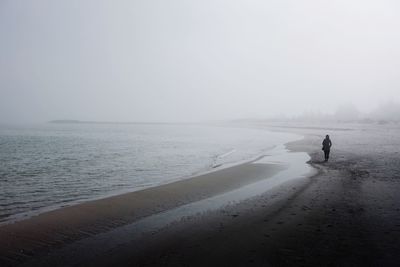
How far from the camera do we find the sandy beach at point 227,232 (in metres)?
6.69

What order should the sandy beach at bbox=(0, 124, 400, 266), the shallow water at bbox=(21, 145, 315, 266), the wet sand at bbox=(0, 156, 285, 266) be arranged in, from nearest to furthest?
the sandy beach at bbox=(0, 124, 400, 266) < the shallow water at bbox=(21, 145, 315, 266) < the wet sand at bbox=(0, 156, 285, 266)

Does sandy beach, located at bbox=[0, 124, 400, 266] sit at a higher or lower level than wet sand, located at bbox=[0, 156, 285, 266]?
higher

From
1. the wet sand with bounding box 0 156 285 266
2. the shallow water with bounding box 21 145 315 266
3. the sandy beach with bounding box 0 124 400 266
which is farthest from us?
the wet sand with bounding box 0 156 285 266

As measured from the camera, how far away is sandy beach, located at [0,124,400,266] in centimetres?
669

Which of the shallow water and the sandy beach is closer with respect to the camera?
the sandy beach

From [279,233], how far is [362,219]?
8.75 feet

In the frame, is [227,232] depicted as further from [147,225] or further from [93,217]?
[93,217]

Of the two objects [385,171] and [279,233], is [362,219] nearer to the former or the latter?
[279,233]

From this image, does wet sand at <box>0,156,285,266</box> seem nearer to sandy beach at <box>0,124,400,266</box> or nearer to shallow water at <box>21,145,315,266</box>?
sandy beach at <box>0,124,400,266</box>

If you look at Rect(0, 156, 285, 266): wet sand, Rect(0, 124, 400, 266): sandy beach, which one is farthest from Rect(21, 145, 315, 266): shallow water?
Rect(0, 156, 285, 266): wet sand

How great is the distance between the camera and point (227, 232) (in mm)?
8367

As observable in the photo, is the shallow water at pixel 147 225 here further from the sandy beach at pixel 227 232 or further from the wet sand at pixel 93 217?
the wet sand at pixel 93 217

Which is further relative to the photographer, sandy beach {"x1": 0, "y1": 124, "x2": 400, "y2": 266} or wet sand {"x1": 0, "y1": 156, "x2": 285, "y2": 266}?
wet sand {"x1": 0, "y1": 156, "x2": 285, "y2": 266}

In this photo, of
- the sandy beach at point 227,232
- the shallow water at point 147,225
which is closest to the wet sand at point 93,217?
the sandy beach at point 227,232
